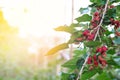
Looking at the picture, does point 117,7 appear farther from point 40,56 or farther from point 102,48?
point 40,56

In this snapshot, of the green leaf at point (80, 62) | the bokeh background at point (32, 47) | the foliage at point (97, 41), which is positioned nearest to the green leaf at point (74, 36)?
the foliage at point (97, 41)

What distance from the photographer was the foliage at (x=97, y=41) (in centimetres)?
91

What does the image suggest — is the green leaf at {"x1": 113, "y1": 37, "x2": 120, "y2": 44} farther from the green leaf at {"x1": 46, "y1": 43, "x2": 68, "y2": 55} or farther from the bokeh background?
the bokeh background

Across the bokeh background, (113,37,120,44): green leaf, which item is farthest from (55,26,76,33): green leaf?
the bokeh background

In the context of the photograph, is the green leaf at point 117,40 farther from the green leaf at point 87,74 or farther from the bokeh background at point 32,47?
the bokeh background at point 32,47

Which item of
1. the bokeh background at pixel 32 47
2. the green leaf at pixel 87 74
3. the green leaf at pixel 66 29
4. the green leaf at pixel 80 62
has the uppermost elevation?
the bokeh background at pixel 32 47

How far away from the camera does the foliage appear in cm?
91

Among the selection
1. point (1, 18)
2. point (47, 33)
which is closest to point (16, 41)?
point (47, 33)

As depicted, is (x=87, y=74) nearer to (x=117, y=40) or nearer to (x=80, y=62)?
(x=80, y=62)

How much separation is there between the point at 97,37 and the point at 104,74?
0.09 meters

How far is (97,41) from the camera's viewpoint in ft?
2.94

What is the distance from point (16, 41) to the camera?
7.72m

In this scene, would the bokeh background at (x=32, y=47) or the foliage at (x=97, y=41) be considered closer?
the foliage at (x=97, y=41)

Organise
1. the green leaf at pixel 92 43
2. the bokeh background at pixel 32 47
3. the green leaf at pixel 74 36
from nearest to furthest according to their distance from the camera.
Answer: the green leaf at pixel 92 43
the green leaf at pixel 74 36
the bokeh background at pixel 32 47
